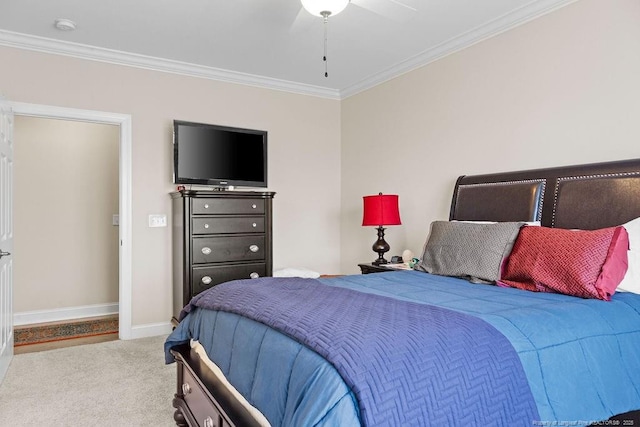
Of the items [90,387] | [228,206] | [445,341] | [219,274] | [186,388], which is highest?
[228,206]

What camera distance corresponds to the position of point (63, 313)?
473 centimetres

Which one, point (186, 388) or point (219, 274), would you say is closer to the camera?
point (186, 388)

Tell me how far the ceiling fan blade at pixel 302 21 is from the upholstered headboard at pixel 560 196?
1.72m

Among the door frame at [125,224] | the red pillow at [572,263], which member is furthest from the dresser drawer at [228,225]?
the red pillow at [572,263]

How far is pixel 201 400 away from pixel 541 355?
1.42m

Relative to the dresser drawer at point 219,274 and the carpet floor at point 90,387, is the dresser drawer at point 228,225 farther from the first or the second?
the carpet floor at point 90,387

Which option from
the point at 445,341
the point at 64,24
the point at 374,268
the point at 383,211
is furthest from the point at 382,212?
the point at 64,24

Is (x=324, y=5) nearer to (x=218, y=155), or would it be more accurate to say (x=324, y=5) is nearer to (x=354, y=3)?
(x=354, y=3)

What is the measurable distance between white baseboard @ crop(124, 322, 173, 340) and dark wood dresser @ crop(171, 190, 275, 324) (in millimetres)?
149

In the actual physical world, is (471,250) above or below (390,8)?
below

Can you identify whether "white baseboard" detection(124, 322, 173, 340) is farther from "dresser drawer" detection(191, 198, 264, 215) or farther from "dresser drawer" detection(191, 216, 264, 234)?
"dresser drawer" detection(191, 198, 264, 215)

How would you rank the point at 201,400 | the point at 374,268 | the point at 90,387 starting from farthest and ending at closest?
the point at 374,268 → the point at 90,387 → the point at 201,400

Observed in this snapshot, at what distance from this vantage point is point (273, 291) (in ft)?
6.61

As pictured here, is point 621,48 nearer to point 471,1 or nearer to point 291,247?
point 471,1
